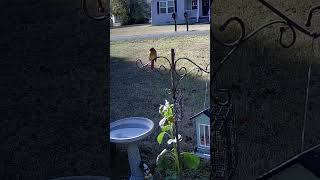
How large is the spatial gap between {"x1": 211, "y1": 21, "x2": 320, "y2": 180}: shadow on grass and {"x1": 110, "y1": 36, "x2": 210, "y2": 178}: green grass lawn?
1437 millimetres

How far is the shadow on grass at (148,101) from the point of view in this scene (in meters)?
3.37

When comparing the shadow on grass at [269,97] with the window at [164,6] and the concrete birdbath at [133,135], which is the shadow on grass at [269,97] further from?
the window at [164,6]

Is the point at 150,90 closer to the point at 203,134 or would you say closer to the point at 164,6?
the point at 203,134

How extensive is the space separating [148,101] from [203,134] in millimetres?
1985

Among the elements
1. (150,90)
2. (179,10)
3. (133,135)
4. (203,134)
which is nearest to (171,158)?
(133,135)

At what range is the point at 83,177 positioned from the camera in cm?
151

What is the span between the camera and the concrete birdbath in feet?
8.45

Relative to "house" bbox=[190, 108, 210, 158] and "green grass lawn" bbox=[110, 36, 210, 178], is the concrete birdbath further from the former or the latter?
"house" bbox=[190, 108, 210, 158]

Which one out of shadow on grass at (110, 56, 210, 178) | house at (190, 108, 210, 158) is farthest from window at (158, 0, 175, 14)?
house at (190, 108, 210, 158)

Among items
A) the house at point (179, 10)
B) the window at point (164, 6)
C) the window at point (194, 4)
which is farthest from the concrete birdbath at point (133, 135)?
the window at point (194, 4)

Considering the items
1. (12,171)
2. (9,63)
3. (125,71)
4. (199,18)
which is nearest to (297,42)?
(9,63)

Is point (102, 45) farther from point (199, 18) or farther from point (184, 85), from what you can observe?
point (199, 18)

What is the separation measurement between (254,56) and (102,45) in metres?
0.49

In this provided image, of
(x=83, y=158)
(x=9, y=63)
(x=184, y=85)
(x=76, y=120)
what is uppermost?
(x=9, y=63)
